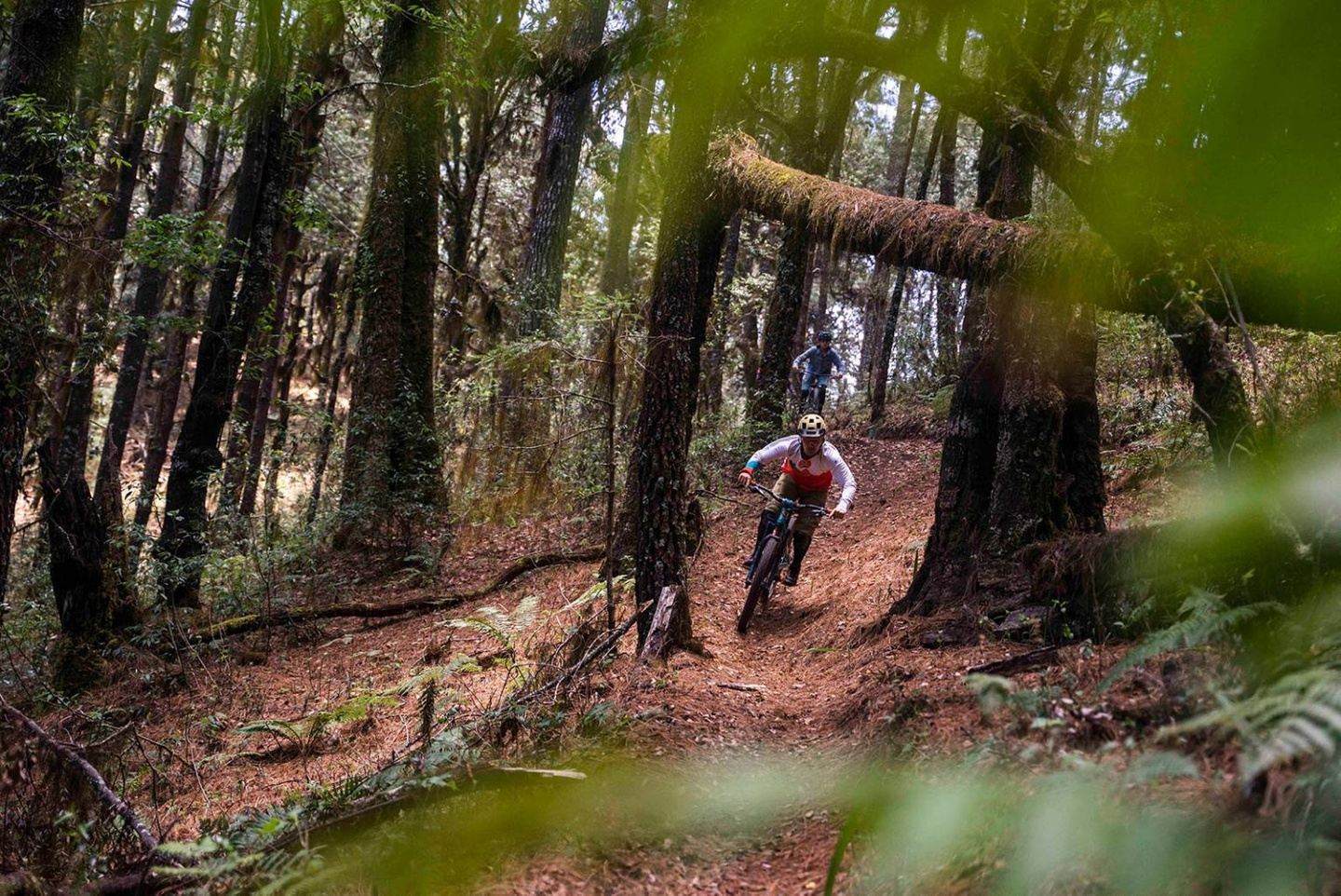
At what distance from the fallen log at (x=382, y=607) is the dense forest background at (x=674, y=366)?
2.3 inches

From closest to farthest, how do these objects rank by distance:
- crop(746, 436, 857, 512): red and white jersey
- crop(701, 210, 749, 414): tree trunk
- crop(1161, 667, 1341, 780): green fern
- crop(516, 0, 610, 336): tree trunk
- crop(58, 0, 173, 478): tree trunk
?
1. crop(1161, 667, 1341, 780): green fern
2. crop(58, 0, 173, 478): tree trunk
3. crop(746, 436, 857, 512): red and white jersey
4. crop(516, 0, 610, 336): tree trunk
5. crop(701, 210, 749, 414): tree trunk

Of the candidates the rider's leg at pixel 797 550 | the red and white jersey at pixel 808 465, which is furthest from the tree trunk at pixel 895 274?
the rider's leg at pixel 797 550

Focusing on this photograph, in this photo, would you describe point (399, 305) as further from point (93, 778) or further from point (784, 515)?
point (93, 778)

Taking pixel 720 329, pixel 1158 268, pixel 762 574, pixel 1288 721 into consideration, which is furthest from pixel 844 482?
pixel 720 329

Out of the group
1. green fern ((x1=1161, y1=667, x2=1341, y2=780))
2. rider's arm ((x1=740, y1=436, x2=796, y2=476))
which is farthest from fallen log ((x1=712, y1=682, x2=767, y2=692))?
green fern ((x1=1161, y1=667, x2=1341, y2=780))

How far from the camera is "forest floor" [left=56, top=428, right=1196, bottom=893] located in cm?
392

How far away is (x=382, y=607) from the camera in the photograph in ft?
36.2

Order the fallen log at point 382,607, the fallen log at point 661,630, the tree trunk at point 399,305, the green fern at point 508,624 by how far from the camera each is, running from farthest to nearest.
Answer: the tree trunk at point 399,305 < the fallen log at point 382,607 < the green fern at point 508,624 < the fallen log at point 661,630

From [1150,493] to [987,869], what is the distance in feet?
24.1

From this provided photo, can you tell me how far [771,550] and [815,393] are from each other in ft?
25.1

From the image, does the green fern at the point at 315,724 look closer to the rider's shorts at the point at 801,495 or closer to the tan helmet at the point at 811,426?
the rider's shorts at the point at 801,495

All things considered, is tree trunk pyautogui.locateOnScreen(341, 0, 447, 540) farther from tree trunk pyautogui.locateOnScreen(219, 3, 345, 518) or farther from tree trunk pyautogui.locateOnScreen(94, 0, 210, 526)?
tree trunk pyautogui.locateOnScreen(94, 0, 210, 526)

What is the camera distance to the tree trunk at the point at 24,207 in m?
7.35

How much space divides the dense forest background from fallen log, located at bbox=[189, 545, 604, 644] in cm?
6
